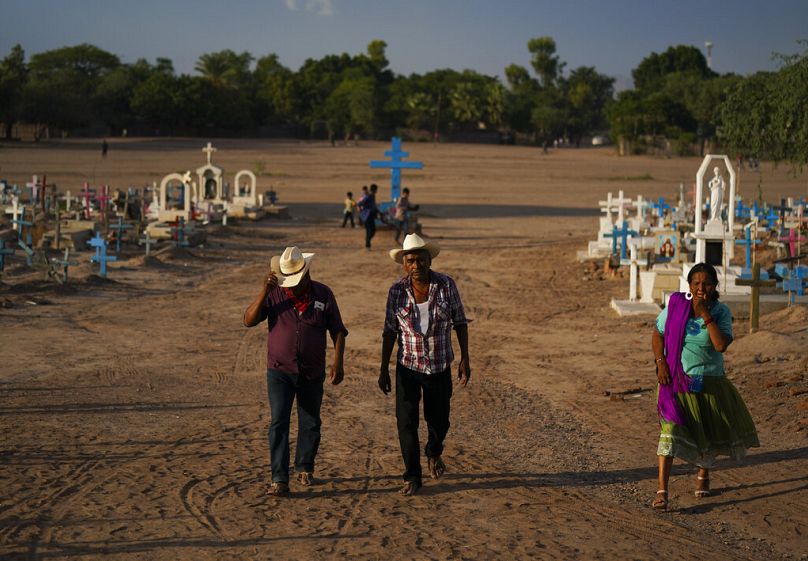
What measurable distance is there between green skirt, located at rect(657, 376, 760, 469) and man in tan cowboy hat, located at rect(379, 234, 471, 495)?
1424 mm

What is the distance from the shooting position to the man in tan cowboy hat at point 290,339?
7.18m

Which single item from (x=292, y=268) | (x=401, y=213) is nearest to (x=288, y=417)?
(x=292, y=268)

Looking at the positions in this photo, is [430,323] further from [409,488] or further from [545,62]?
[545,62]

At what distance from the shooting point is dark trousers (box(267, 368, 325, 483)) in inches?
283

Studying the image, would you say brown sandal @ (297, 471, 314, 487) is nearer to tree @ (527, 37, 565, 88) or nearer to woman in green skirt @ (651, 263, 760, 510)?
woman in green skirt @ (651, 263, 760, 510)

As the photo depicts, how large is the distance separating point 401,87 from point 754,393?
314 ft

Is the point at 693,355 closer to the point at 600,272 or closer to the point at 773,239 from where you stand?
Answer: the point at 600,272

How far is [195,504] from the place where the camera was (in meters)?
6.99

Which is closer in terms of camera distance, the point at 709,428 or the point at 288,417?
the point at 709,428

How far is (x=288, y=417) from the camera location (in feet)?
23.9

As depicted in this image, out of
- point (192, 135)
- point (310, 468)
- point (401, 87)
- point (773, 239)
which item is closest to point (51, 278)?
point (310, 468)

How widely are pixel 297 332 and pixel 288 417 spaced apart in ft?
1.87

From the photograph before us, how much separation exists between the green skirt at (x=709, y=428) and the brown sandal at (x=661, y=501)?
9.9 inches

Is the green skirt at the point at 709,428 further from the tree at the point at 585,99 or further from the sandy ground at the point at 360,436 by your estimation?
the tree at the point at 585,99
